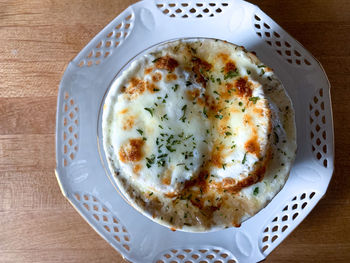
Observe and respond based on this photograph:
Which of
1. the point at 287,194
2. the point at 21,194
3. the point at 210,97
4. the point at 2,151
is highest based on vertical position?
the point at 210,97

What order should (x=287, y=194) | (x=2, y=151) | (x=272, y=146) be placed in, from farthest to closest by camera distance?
(x=2, y=151)
(x=287, y=194)
(x=272, y=146)

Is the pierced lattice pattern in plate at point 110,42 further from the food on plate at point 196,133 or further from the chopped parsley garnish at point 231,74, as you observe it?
the chopped parsley garnish at point 231,74

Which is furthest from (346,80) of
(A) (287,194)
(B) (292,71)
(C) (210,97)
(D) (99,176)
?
(D) (99,176)

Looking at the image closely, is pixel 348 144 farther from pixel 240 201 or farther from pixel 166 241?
pixel 166 241

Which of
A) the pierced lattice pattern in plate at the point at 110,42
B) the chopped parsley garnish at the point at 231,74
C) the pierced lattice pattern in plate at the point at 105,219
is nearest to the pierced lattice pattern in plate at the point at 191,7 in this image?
the pierced lattice pattern in plate at the point at 110,42

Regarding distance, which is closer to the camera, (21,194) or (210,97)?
(210,97)

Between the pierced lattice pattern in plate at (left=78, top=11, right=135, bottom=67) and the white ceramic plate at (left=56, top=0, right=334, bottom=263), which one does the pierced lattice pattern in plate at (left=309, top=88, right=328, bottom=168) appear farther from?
the pierced lattice pattern in plate at (left=78, top=11, right=135, bottom=67)

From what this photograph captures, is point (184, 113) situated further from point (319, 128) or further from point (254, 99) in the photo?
point (319, 128)

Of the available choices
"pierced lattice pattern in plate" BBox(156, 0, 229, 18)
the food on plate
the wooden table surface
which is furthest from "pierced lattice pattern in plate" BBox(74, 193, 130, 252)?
"pierced lattice pattern in plate" BBox(156, 0, 229, 18)

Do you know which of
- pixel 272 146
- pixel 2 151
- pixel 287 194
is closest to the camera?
pixel 272 146

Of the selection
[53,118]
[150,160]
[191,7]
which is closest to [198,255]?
[150,160]
